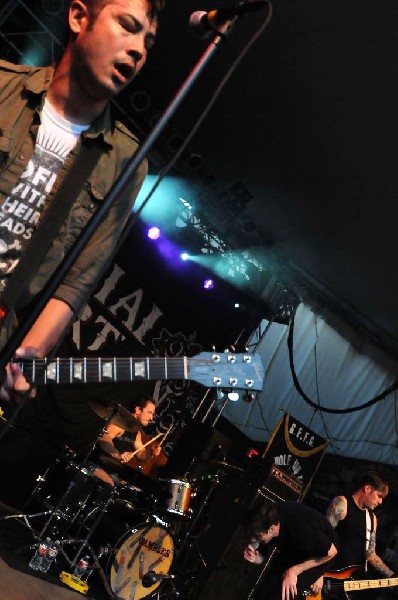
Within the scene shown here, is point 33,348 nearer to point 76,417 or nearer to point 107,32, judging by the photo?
point 107,32

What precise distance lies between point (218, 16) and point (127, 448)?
268 inches

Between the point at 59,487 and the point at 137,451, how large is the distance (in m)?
1.45

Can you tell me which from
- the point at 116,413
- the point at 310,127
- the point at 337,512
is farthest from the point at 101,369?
the point at 337,512

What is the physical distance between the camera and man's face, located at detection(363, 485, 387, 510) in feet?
23.7

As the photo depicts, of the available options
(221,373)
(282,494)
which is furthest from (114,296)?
(221,373)

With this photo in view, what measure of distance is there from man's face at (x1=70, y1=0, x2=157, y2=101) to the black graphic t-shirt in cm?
18

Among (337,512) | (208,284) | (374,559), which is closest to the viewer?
(337,512)

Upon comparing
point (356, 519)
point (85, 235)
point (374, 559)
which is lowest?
point (374, 559)

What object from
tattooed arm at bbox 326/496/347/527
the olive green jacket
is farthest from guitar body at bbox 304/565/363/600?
the olive green jacket

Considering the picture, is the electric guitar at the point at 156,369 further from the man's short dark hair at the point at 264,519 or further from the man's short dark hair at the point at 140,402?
the man's short dark hair at the point at 140,402

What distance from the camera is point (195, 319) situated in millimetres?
9633

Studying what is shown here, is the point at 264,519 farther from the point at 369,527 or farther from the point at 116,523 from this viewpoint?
the point at 369,527

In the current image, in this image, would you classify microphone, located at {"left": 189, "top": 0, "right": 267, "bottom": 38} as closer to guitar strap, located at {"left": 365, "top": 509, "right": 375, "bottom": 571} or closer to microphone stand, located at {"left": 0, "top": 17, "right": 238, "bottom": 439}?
microphone stand, located at {"left": 0, "top": 17, "right": 238, "bottom": 439}

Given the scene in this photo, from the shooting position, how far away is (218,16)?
1867 mm
